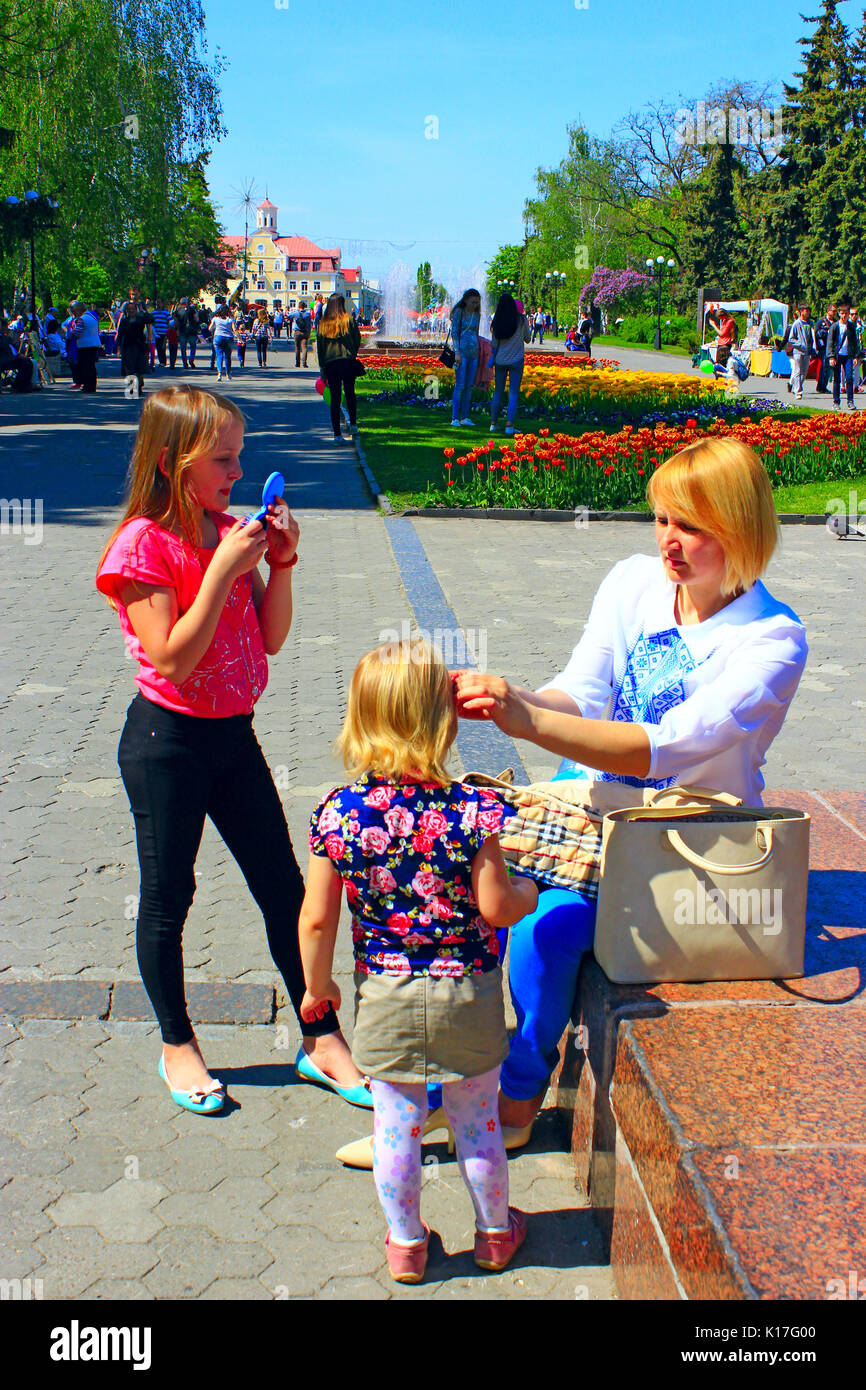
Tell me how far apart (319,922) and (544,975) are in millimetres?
596

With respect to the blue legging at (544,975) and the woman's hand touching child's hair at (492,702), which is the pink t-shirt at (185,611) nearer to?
the woman's hand touching child's hair at (492,702)

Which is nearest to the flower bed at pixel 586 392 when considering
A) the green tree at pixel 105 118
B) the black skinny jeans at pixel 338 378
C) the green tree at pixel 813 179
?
the black skinny jeans at pixel 338 378

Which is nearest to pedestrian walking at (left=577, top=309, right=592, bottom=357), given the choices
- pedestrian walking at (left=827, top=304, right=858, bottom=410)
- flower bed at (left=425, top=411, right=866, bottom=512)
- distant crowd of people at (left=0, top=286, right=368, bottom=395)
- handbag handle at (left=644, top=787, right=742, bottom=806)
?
distant crowd of people at (left=0, top=286, right=368, bottom=395)

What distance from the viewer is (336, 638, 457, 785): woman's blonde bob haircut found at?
2.36 m

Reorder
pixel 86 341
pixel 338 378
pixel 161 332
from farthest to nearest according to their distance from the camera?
pixel 161 332
pixel 86 341
pixel 338 378

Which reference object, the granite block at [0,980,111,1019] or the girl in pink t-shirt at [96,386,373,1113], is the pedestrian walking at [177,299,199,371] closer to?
the granite block at [0,980,111,1019]

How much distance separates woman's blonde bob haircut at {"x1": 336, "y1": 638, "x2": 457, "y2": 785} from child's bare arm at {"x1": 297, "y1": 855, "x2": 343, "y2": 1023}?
0.24 metres

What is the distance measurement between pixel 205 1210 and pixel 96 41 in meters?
37.1

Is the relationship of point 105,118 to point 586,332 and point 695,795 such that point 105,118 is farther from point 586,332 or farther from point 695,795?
point 695,795

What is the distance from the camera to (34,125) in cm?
3319

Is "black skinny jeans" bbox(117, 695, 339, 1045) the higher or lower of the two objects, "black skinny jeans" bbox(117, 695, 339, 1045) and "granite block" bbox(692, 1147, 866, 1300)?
the higher

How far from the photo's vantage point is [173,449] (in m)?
2.84

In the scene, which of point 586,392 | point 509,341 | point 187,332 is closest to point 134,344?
point 586,392

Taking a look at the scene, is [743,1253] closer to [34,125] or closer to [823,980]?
[823,980]
